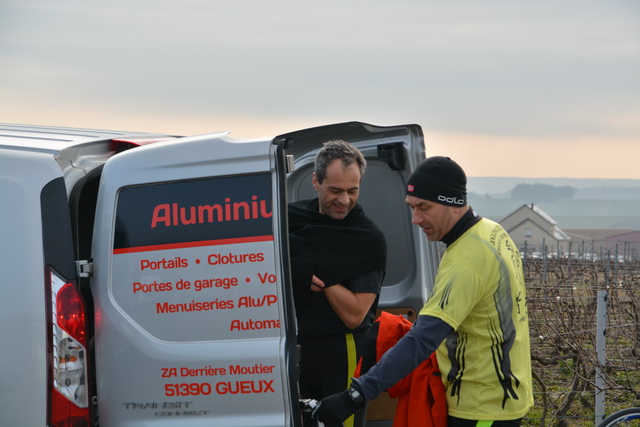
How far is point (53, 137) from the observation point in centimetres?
377

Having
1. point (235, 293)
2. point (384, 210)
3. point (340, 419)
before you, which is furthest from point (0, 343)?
point (384, 210)

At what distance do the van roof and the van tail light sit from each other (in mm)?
545

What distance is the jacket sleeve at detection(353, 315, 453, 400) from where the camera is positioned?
10.4 feet

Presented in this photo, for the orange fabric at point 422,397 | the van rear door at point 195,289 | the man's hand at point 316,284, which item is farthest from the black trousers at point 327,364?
the van rear door at point 195,289

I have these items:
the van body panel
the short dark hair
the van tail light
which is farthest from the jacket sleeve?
the van body panel

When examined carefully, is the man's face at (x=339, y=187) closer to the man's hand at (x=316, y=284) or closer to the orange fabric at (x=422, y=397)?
the man's hand at (x=316, y=284)

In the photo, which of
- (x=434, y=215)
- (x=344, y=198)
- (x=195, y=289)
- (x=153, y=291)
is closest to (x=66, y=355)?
(x=153, y=291)

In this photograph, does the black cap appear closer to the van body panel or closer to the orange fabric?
the orange fabric

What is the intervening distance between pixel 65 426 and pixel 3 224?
794 millimetres

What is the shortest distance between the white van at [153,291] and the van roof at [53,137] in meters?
0.05

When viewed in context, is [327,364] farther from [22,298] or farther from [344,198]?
[22,298]

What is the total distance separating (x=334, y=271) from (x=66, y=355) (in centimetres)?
118

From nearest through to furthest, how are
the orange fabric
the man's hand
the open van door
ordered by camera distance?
the orange fabric → the man's hand → the open van door

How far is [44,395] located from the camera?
3.22 m
